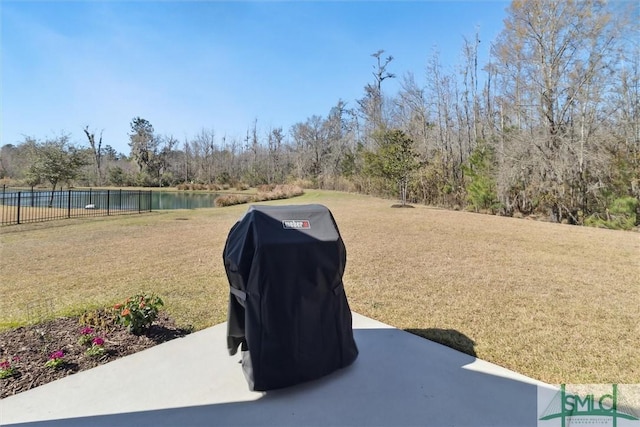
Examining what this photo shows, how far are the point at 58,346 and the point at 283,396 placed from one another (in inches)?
66.4

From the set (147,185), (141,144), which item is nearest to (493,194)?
(147,185)

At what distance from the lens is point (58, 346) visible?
2.16 metres

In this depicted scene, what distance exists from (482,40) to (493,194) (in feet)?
25.8

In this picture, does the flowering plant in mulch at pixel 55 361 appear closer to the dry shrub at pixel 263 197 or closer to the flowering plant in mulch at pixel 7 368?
the flowering plant in mulch at pixel 7 368

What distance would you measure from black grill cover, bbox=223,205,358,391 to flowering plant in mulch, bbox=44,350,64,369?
3.59ft

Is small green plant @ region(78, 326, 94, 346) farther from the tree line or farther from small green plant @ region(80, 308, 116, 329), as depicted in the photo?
the tree line

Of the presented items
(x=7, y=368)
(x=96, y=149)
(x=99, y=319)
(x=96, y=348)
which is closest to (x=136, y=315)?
(x=96, y=348)

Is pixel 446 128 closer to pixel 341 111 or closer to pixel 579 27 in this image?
pixel 579 27

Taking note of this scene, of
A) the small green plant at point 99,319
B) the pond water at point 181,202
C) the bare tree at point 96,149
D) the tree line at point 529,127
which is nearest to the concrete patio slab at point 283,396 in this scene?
the small green plant at point 99,319

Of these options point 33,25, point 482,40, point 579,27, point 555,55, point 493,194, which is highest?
point 482,40

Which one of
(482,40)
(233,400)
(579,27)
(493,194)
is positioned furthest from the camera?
(482,40)

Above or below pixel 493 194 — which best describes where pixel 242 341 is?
below

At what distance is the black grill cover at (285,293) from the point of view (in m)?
1.57

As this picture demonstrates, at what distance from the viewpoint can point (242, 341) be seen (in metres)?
1.83
